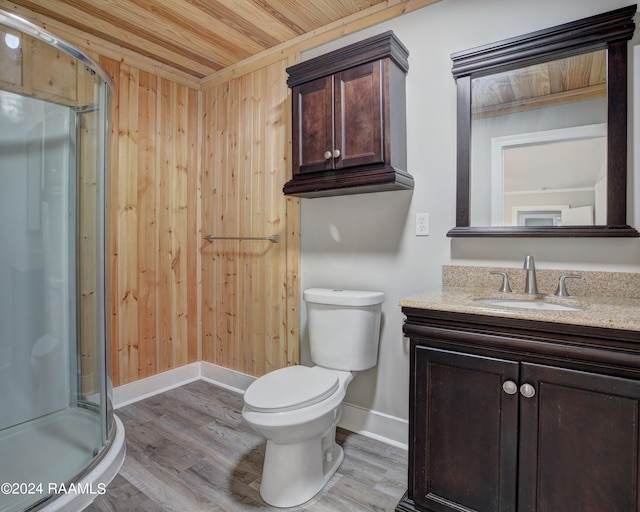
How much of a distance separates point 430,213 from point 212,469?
161cm

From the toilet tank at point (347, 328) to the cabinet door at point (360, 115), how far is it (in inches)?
26.0

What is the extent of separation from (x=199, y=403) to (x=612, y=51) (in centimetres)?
280

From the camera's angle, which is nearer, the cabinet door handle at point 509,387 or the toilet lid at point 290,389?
the cabinet door handle at point 509,387

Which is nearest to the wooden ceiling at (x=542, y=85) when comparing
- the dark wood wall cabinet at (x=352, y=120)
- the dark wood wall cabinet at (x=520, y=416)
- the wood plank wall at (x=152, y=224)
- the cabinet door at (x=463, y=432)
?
the dark wood wall cabinet at (x=352, y=120)

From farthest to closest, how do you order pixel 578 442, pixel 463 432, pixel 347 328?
1. pixel 347 328
2. pixel 463 432
3. pixel 578 442

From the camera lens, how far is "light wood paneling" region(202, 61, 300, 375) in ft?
7.75

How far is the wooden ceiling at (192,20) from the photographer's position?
76.1 inches

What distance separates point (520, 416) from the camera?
1146 millimetres

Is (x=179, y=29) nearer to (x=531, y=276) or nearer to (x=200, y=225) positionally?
(x=200, y=225)

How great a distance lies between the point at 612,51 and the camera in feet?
4.60

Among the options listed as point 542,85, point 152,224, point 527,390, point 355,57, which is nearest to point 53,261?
point 152,224

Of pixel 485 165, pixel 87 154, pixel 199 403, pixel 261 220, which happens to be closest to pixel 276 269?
pixel 261 220

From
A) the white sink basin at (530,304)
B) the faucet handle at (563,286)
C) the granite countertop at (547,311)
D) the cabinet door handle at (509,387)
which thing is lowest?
the cabinet door handle at (509,387)

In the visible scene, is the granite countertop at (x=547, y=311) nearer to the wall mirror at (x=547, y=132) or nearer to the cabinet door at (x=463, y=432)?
the cabinet door at (x=463, y=432)
